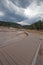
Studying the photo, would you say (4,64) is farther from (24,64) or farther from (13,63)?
(24,64)

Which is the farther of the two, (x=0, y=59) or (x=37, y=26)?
(x=37, y=26)

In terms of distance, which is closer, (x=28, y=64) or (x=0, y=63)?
(x=0, y=63)

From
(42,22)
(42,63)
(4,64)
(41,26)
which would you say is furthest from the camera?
(42,22)

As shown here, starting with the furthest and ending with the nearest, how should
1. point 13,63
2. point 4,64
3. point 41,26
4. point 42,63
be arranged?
point 41,26 → point 42,63 → point 13,63 → point 4,64

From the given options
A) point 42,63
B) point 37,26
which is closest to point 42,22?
point 37,26

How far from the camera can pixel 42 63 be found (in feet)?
20.4

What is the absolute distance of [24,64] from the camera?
4.66 m

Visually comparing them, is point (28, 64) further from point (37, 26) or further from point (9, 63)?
point (37, 26)

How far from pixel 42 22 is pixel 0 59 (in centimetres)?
6441

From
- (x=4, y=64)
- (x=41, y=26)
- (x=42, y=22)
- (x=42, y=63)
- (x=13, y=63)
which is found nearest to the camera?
(x=4, y=64)

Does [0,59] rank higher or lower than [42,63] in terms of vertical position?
higher

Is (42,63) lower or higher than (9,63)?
lower

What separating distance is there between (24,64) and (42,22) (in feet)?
211

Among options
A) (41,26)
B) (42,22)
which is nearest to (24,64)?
(41,26)
